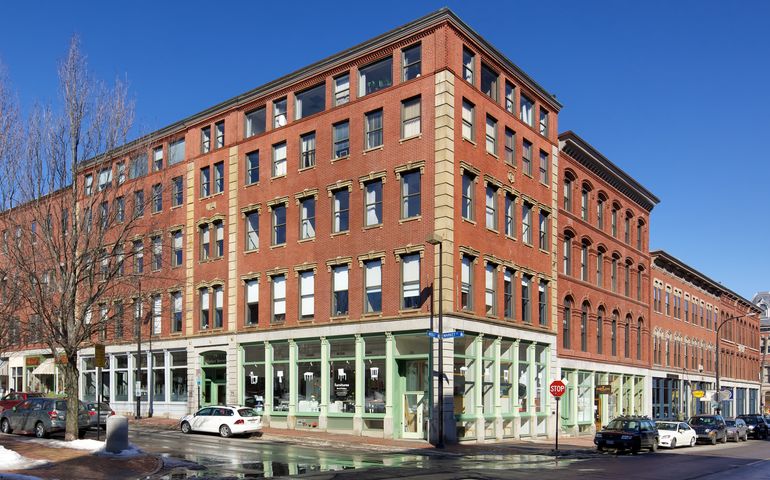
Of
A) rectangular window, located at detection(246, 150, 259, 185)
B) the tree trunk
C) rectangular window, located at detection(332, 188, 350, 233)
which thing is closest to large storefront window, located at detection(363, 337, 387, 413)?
rectangular window, located at detection(332, 188, 350, 233)

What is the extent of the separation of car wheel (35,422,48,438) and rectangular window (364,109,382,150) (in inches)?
755

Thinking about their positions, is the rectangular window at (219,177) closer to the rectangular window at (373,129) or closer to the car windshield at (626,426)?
the rectangular window at (373,129)

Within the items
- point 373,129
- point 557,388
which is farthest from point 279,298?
point 557,388

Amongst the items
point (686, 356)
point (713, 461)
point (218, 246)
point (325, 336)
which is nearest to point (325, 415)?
point (325, 336)

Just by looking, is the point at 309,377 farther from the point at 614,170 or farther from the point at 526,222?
the point at 614,170

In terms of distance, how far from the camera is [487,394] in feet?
126

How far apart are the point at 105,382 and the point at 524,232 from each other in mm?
30997

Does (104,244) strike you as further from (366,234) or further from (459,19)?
(459,19)

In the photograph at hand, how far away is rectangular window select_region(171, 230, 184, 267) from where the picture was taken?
1954 inches

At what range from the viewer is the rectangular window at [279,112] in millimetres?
44188

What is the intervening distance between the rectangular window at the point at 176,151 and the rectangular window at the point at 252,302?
432 inches

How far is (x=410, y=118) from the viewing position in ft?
123

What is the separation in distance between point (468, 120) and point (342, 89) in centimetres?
714

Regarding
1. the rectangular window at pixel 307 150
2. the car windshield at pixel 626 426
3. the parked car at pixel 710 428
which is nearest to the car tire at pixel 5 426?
the rectangular window at pixel 307 150
